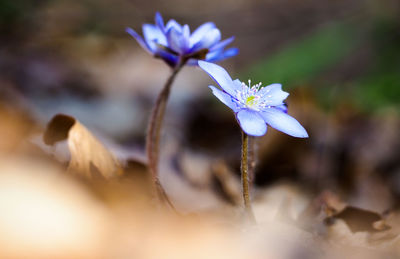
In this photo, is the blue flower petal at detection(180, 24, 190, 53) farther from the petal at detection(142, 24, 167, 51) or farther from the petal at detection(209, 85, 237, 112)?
the petal at detection(209, 85, 237, 112)

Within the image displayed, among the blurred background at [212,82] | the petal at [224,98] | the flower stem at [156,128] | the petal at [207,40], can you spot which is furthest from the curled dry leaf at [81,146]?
the petal at [207,40]

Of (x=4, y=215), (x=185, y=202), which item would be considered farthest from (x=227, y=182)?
(x=4, y=215)

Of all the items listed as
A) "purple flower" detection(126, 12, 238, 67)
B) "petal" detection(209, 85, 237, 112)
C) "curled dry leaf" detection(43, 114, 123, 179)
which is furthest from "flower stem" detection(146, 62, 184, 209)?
"petal" detection(209, 85, 237, 112)

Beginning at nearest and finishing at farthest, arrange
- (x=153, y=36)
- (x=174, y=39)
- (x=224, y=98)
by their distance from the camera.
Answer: (x=224, y=98) < (x=174, y=39) < (x=153, y=36)

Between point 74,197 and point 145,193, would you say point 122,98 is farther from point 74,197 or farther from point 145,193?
point 74,197

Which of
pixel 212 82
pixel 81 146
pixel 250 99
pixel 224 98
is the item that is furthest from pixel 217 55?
pixel 212 82

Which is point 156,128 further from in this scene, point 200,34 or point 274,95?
point 274,95
